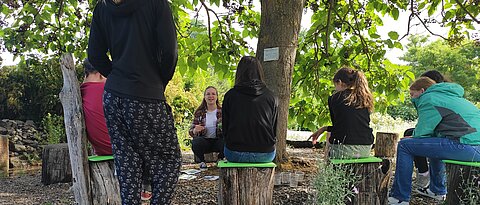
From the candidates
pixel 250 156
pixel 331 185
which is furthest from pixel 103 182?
pixel 331 185

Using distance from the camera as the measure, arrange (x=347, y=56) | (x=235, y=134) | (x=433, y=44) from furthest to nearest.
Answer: (x=433, y=44), (x=347, y=56), (x=235, y=134)

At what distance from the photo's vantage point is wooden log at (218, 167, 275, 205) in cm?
315

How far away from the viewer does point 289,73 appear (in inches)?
184

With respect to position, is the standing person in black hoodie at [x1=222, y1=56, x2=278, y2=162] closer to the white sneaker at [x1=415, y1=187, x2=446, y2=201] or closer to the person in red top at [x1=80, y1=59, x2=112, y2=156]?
the person in red top at [x1=80, y1=59, x2=112, y2=156]

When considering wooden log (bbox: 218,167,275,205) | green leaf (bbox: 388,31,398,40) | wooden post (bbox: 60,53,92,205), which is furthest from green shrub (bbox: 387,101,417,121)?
wooden post (bbox: 60,53,92,205)

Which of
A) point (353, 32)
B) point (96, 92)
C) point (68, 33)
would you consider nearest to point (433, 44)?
point (353, 32)

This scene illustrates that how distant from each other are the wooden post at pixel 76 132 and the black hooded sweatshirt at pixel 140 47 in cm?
56

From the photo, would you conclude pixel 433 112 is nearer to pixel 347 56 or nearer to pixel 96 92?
pixel 347 56

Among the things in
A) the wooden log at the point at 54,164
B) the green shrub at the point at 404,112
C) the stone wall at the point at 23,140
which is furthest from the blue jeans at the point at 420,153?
the green shrub at the point at 404,112

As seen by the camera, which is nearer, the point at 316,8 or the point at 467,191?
the point at 467,191

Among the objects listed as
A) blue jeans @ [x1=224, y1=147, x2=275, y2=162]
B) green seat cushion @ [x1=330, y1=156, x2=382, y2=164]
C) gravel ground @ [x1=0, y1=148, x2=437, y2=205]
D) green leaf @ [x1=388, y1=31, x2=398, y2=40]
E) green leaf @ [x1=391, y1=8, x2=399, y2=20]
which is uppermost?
green leaf @ [x1=391, y1=8, x2=399, y2=20]

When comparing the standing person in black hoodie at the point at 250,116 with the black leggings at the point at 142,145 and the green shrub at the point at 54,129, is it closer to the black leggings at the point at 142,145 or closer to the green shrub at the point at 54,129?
the black leggings at the point at 142,145

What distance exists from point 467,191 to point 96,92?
2.85 m

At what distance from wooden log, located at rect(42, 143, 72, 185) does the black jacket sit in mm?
3508
